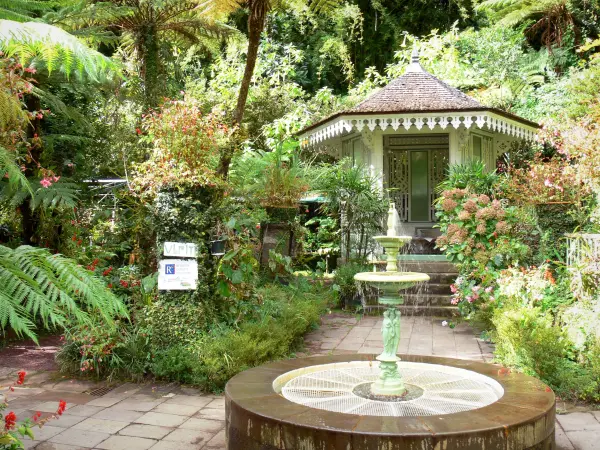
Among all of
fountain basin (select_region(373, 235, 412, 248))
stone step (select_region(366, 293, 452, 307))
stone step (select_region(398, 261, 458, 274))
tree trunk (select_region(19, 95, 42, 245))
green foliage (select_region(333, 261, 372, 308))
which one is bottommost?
stone step (select_region(366, 293, 452, 307))

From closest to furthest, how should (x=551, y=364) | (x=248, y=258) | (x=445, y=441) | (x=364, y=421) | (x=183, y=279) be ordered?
(x=445, y=441) < (x=364, y=421) < (x=551, y=364) < (x=183, y=279) < (x=248, y=258)

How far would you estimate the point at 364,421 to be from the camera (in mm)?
3307

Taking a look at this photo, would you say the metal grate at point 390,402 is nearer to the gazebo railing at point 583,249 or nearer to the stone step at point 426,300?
the gazebo railing at point 583,249

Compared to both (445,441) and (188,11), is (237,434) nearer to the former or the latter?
(445,441)

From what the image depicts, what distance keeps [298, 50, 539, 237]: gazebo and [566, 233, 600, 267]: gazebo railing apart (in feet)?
12.2

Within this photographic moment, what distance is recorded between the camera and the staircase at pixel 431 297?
8.96 metres

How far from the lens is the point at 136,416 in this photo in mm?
4656

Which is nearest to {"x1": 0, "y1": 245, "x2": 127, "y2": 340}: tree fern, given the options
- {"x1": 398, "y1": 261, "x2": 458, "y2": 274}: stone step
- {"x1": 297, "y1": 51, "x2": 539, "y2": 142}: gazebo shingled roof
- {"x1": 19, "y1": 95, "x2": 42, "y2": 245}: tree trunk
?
{"x1": 19, "y1": 95, "x2": 42, "y2": 245}: tree trunk

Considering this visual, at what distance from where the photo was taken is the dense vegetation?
3389mm

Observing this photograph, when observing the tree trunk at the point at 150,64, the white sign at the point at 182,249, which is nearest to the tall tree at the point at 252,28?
the tree trunk at the point at 150,64

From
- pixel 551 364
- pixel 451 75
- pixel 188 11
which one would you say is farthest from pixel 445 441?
pixel 451 75

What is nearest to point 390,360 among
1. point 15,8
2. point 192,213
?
point 192,213

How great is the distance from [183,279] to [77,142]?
12.6ft

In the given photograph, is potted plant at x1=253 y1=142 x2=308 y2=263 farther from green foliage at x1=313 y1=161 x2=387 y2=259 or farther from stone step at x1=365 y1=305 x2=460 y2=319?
stone step at x1=365 y1=305 x2=460 y2=319
